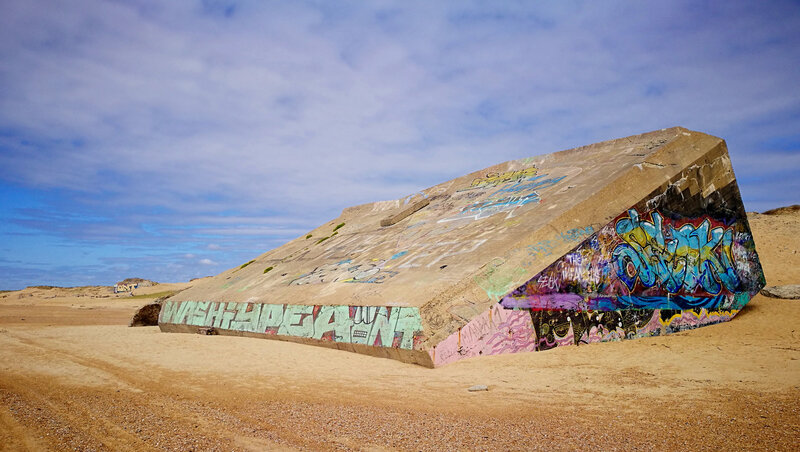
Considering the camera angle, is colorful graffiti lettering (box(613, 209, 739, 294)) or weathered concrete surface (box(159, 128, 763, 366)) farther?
colorful graffiti lettering (box(613, 209, 739, 294))

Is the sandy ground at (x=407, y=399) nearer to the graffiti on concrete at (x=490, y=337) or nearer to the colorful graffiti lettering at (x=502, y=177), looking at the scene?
the graffiti on concrete at (x=490, y=337)

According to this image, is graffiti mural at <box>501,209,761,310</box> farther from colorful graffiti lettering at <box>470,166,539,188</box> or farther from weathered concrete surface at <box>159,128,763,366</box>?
colorful graffiti lettering at <box>470,166,539,188</box>

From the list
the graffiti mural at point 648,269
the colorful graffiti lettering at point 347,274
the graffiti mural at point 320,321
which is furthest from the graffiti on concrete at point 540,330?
the colorful graffiti lettering at point 347,274

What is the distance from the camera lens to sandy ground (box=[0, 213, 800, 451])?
459 cm

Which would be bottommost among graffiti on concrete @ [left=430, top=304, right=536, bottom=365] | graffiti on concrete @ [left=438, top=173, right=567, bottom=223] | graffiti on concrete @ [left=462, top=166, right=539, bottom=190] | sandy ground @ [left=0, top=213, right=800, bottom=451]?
sandy ground @ [left=0, top=213, right=800, bottom=451]

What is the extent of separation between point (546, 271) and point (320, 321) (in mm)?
5504

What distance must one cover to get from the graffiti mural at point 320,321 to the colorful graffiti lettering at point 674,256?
5.39 meters

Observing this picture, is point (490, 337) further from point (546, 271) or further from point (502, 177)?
point (502, 177)

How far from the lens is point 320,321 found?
1156 cm

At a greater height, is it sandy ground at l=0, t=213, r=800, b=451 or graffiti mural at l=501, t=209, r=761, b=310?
graffiti mural at l=501, t=209, r=761, b=310

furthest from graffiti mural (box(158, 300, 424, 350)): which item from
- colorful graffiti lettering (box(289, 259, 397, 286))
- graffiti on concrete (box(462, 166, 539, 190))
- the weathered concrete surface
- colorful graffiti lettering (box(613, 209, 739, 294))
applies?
graffiti on concrete (box(462, 166, 539, 190))

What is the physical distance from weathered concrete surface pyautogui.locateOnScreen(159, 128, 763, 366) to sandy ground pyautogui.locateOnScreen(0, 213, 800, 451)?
584 millimetres

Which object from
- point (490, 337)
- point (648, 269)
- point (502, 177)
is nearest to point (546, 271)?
point (490, 337)

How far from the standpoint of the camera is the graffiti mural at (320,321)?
934 cm
